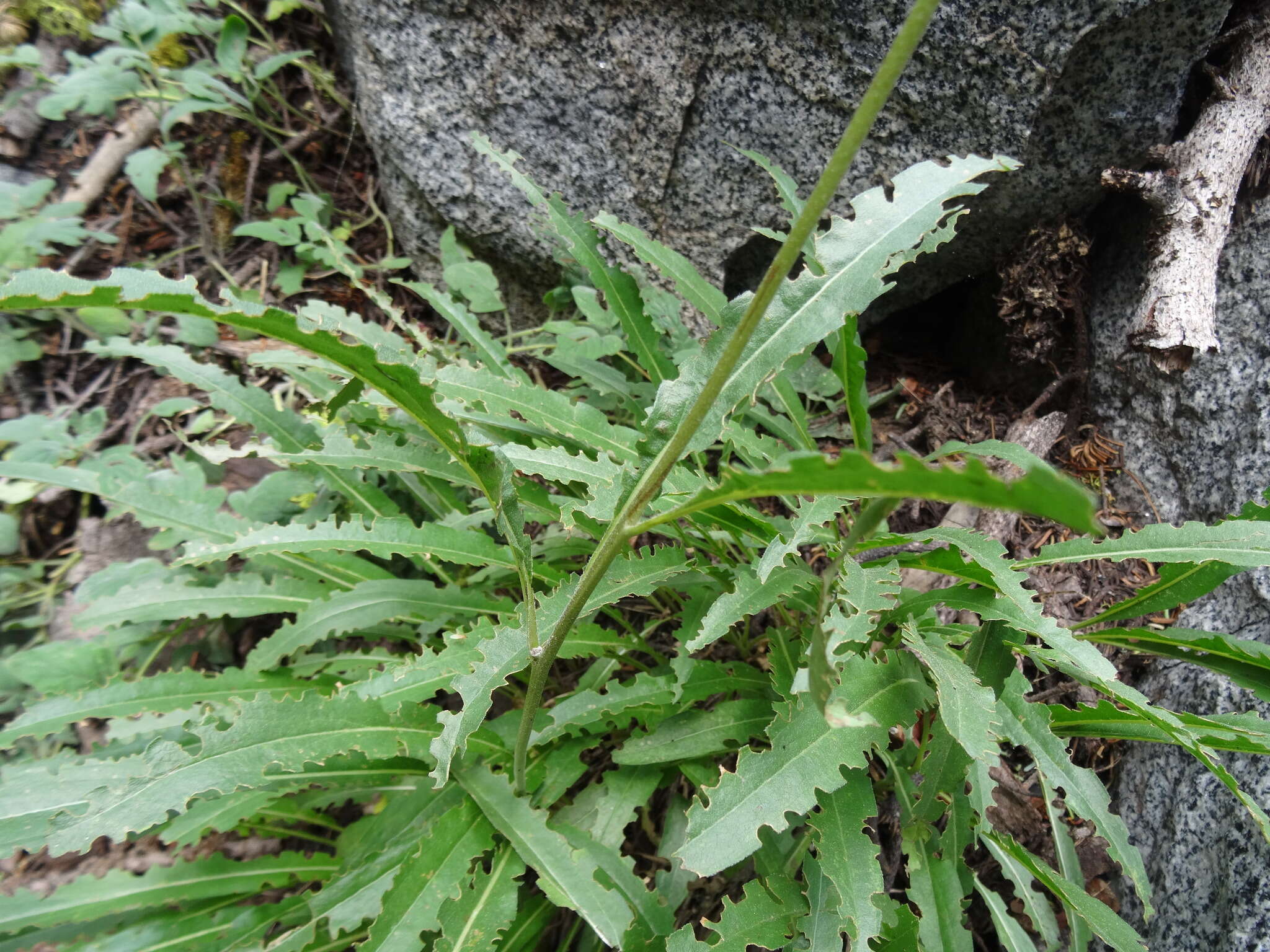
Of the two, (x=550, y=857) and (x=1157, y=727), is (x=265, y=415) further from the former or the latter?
(x=1157, y=727)

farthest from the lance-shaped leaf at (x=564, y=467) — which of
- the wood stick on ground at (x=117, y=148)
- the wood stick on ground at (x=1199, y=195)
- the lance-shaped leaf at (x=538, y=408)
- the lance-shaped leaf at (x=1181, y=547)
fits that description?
the wood stick on ground at (x=117, y=148)

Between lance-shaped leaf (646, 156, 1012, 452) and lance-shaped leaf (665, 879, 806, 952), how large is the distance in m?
0.61

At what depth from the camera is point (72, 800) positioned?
106 cm

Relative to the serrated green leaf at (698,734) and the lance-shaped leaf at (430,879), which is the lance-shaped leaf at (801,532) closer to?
the serrated green leaf at (698,734)

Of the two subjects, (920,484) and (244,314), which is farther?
(244,314)

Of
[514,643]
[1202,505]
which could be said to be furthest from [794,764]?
[1202,505]

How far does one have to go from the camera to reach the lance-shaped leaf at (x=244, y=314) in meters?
0.59

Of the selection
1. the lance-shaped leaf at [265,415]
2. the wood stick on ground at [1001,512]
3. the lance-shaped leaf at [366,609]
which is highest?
the wood stick on ground at [1001,512]

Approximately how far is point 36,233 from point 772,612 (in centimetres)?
196

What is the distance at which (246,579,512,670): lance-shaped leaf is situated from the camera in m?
1.29

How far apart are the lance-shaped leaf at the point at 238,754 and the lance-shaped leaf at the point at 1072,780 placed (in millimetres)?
872

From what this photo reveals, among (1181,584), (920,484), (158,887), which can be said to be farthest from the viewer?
(158,887)

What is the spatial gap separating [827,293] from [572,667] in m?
0.91

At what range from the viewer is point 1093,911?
96 centimetres
